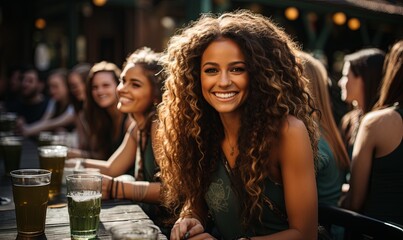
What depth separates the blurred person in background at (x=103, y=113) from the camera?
3.44m

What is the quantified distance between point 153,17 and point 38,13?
320 cm

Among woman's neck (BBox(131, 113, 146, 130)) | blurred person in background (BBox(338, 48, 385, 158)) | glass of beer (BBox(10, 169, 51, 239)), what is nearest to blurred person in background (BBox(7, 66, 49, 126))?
woman's neck (BBox(131, 113, 146, 130))

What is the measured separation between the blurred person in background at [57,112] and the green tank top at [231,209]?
3282mm

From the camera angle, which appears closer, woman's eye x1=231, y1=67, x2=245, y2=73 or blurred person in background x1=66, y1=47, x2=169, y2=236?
woman's eye x1=231, y1=67, x2=245, y2=73

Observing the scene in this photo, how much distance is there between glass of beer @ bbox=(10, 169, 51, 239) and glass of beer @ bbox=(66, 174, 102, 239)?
3.4 inches

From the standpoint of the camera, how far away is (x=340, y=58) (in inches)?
428

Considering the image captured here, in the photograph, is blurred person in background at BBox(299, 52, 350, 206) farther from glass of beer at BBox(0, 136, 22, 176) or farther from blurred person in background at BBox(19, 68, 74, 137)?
blurred person in background at BBox(19, 68, 74, 137)

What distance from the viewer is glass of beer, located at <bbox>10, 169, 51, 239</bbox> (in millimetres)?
1473

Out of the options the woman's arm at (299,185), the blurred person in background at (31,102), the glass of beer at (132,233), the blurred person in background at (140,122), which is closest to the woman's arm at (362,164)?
the woman's arm at (299,185)

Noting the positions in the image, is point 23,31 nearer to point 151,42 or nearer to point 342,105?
point 151,42

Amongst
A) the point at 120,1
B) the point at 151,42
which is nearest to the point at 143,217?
the point at 120,1

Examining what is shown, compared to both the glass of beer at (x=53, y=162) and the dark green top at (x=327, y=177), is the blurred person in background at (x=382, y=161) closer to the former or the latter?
the dark green top at (x=327, y=177)

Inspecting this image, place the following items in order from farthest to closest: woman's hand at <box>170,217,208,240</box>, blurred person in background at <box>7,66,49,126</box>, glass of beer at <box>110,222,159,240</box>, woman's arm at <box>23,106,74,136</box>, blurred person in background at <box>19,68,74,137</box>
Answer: blurred person in background at <box>7,66,49,126</box>
blurred person in background at <box>19,68,74,137</box>
woman's arm at <box>23,106,74,136</box>
woman's hand at <box>170,217,208,240</box>
glass of beer at <box>110,222,159,240</box>

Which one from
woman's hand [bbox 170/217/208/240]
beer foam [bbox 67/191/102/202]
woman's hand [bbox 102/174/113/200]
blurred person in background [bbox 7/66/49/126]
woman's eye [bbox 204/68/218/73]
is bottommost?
woman's hand [bbox 170/217/208/240]
